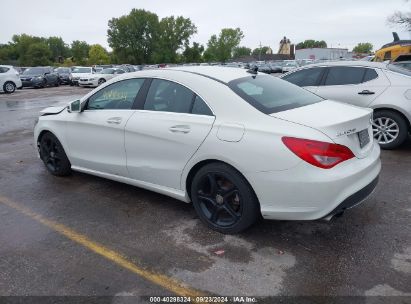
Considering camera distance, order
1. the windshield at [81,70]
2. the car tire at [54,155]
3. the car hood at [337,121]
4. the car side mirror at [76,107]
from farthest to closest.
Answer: the windshield at [81,70] < the car tire at [54,155] < the car side mirror at [76,107] < the car hood at [337,121]

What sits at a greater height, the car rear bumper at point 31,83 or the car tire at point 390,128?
the car tire at point 390,128

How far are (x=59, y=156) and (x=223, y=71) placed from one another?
272 cm

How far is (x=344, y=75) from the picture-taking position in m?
7.03

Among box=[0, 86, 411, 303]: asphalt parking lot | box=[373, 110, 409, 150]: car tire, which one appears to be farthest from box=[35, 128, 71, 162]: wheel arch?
box=[373, 110, 409, 150]: car tire

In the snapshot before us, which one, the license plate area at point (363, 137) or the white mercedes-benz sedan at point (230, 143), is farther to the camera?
the license plate area at point (363, 137)

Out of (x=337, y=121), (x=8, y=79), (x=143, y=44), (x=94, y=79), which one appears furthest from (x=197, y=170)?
(x=143, y=44)

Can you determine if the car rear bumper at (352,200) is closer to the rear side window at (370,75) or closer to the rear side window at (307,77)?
the rear side window at (370,75)

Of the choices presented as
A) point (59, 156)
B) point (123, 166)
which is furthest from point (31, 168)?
point (123, 166)

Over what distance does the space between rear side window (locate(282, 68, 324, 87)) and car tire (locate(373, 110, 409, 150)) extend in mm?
1355

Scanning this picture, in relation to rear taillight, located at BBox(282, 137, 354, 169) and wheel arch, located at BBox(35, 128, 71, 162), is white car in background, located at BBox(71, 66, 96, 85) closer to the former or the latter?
wheel arch, located at BBox(35, 128, 71, 162)

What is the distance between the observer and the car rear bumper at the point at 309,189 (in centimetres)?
307

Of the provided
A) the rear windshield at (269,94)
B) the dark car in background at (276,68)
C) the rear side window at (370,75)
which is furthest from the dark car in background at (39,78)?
the dark car in background at (276,68)

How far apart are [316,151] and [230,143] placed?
0.75m

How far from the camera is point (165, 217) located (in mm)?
4156
